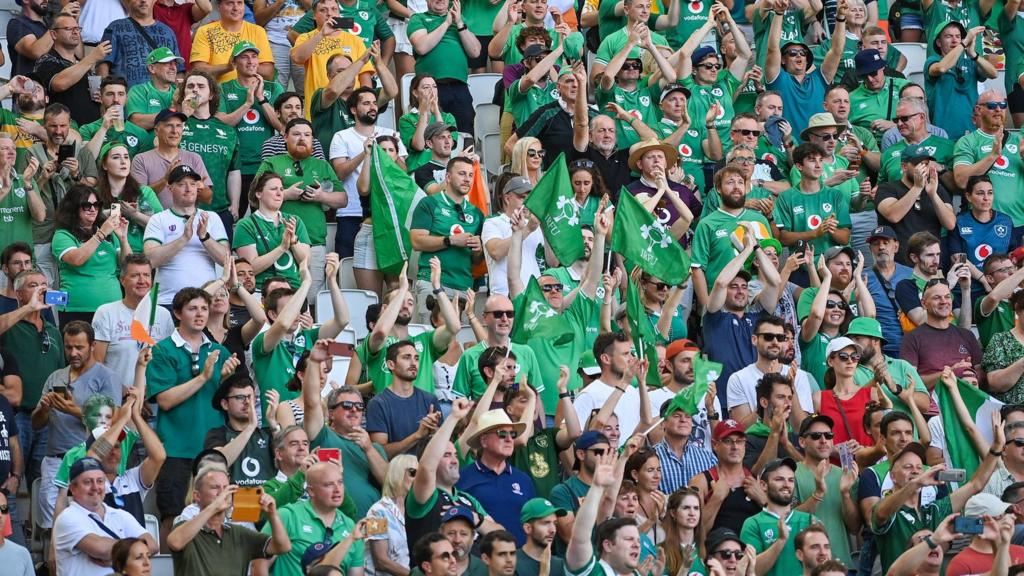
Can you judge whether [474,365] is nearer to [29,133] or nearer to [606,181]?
[606,181]

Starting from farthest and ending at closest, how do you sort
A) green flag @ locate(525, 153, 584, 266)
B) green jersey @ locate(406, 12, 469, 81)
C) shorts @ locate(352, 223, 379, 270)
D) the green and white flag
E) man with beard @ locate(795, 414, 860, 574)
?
1. green jersey @ locate(406, 12, 469, 81)
2. shorts @ locate(352, 223, 379, 270)
3. green flag @ locate(525, 153, 584, 266)
4. the green and white flag
5. man with beard @ locate(795, 414, 860, 574)

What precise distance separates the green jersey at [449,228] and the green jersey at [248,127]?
163 cm

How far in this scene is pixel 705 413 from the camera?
45.7 ft

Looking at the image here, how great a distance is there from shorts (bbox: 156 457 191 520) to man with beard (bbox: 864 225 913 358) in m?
5.17

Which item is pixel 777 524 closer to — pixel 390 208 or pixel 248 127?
pixel 390 208

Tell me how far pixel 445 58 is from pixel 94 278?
406 centimetres

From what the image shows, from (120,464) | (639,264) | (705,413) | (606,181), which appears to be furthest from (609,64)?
(120,464)

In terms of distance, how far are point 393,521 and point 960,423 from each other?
13.2 ft

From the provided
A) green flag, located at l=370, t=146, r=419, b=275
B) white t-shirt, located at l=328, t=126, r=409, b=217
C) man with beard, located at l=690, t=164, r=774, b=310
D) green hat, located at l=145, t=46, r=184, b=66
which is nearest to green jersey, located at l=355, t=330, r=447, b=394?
green flag, located at l=370, t=146, r=419, b=275

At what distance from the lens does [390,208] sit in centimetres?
1559

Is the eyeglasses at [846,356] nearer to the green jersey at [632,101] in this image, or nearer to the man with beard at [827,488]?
the man with beard at [827,488]

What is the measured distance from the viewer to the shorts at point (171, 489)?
13000mm

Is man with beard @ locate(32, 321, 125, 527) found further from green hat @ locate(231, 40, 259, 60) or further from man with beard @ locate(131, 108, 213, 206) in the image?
green hat @ locate(231, 40, 259, 60)

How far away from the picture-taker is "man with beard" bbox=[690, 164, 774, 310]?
15445mm
